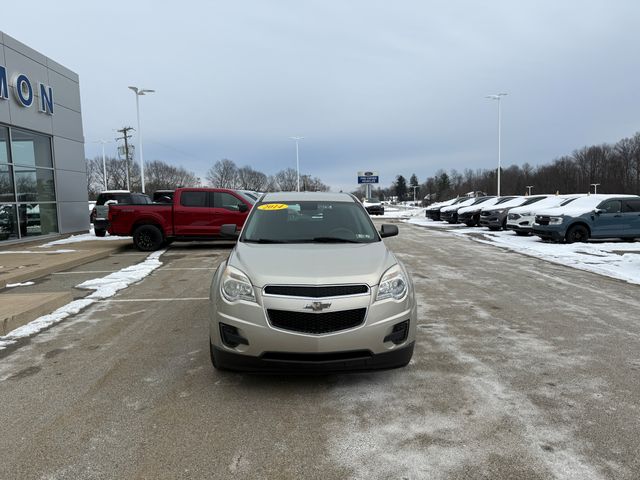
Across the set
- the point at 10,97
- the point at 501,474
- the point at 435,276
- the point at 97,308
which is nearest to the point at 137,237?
the point at 10,97

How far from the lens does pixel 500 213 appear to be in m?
21.5

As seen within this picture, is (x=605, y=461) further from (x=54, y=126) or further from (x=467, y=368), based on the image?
(x=54, y=126)

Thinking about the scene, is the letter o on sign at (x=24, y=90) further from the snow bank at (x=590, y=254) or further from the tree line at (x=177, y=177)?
the tree line at (x=177, y=177)

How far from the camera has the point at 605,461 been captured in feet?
9.32

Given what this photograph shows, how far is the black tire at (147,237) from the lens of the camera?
551 inches

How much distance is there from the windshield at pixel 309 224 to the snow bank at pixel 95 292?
3.13 metres

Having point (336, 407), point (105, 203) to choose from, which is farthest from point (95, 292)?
point (105, 203)

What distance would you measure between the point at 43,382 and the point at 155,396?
119 cm

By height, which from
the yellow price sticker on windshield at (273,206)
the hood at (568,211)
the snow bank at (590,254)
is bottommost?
the snow bank at (590,254)

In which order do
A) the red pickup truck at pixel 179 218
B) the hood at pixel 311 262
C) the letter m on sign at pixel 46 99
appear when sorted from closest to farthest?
the hood at pixel 311 262
the red pickup truck at pixel 179 218
the letter m on sign at pixel 46 99

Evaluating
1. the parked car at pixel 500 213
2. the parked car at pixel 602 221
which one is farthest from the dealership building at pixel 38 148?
the parked car at pixel 500 213

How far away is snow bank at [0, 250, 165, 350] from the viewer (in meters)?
5.62

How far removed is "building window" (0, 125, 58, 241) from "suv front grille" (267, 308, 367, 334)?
→ 575 inches

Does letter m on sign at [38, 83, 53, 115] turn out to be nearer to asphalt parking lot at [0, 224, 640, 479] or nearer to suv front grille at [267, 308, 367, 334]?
asphalt parking lot at [0, 224, 640, 479]
